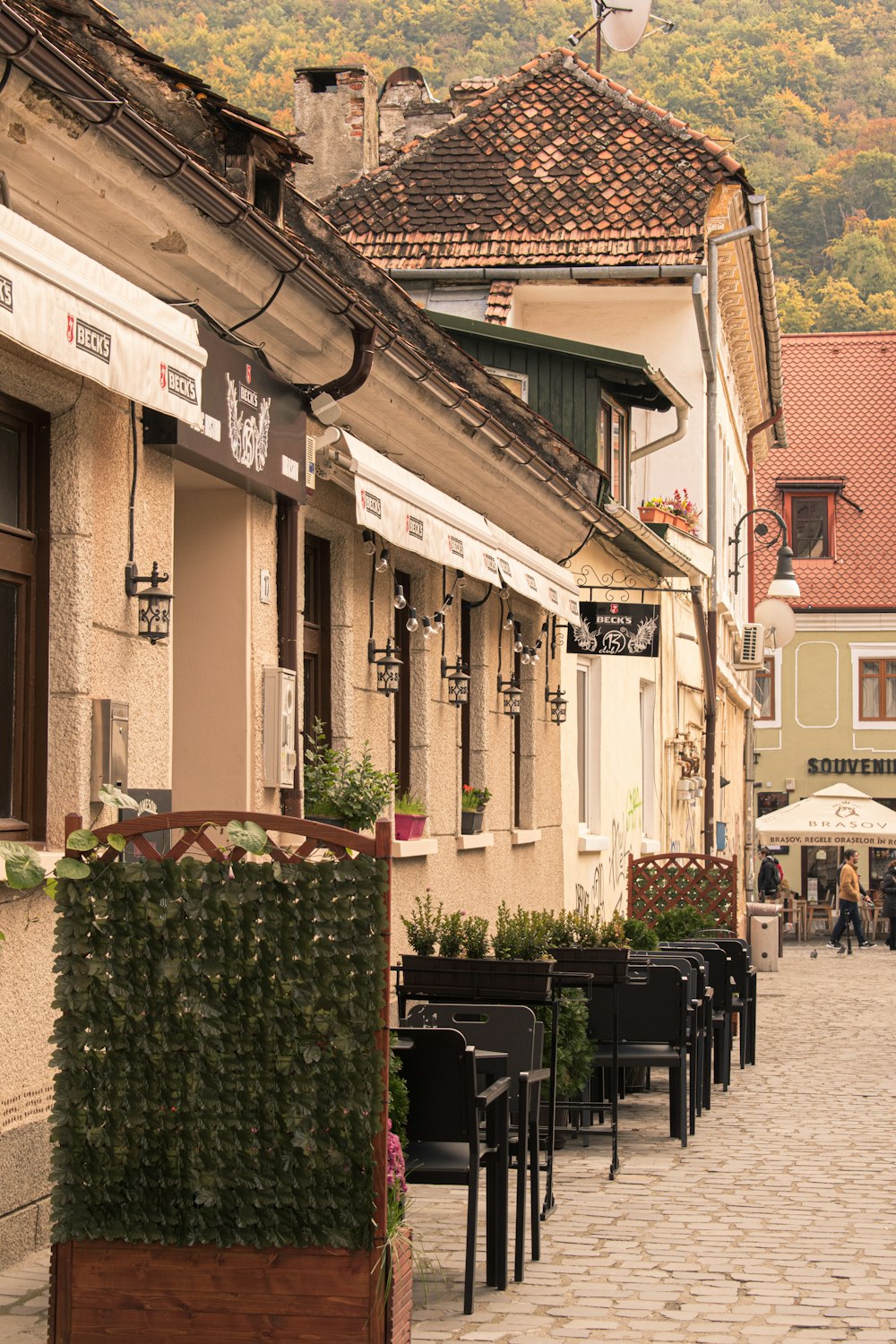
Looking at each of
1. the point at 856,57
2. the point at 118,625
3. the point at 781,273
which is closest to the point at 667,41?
the point at 781,273

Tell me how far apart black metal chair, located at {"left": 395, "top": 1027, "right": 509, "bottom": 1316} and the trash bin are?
1868cm

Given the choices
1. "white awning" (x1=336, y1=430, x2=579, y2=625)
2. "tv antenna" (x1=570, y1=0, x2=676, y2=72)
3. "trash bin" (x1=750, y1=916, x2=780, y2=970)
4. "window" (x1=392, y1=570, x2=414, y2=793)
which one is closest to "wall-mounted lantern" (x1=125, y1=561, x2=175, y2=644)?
"white awning" (x1=336, y1=430, x2=579, y2=625)

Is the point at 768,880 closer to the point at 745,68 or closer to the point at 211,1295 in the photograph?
the point at 211,1295

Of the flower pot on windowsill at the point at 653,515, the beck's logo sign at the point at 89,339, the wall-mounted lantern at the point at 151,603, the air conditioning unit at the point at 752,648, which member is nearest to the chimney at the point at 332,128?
the flower pot on windowsill at the point at 653,515

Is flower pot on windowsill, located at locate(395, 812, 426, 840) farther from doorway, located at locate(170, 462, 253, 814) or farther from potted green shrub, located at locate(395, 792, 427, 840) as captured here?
doorway, located at locate(170, 462, 253, 814)

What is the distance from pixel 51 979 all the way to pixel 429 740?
19.5ft

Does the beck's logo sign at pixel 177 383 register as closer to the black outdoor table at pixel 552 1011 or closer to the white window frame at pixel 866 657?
the black outdoor table at pixel 552 1011

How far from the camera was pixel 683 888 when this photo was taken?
16.8 m

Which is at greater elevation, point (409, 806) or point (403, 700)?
point (403, 700)

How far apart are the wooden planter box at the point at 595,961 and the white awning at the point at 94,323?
3670mm

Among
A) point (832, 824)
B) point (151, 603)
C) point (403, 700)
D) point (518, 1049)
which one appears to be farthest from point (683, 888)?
point (832, 824)

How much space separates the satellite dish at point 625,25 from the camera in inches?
1032

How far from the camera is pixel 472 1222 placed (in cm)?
665

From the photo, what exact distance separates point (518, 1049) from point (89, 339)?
306cm
